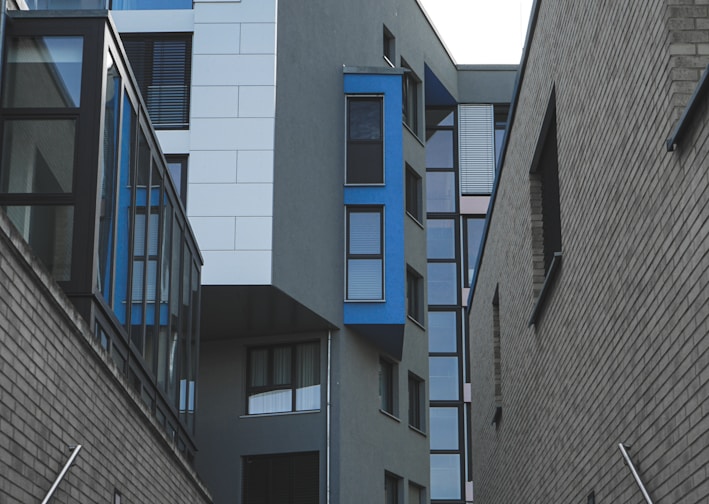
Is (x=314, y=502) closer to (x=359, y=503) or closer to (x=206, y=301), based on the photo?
(x=359, y=503)

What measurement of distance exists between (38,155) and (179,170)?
1594cm

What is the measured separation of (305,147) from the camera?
1099 inches

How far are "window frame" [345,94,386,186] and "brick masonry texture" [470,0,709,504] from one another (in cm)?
1448

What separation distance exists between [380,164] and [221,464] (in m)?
7.72

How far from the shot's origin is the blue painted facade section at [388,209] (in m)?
29.6

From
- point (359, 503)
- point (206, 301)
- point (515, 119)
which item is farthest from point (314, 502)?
point (515, 119)

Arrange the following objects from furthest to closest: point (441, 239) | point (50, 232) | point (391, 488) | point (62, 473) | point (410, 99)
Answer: point (441, 239) < point (410, 99) < point (391, 488) < point (50, 232) < point (62, 473)

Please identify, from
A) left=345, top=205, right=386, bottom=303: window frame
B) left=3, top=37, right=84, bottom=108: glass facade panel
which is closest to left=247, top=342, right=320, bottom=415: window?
left=345, top=205, right=386, bottom=303: window frame

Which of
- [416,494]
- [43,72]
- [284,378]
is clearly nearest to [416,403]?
[416,494]

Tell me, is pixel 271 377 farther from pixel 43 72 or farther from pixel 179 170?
pixel 43 72

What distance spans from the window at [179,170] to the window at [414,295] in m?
9.58

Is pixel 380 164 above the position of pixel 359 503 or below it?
above

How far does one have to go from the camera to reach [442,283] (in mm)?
45531

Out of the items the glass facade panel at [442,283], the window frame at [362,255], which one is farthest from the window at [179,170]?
the glass facade panel at [442,283]
